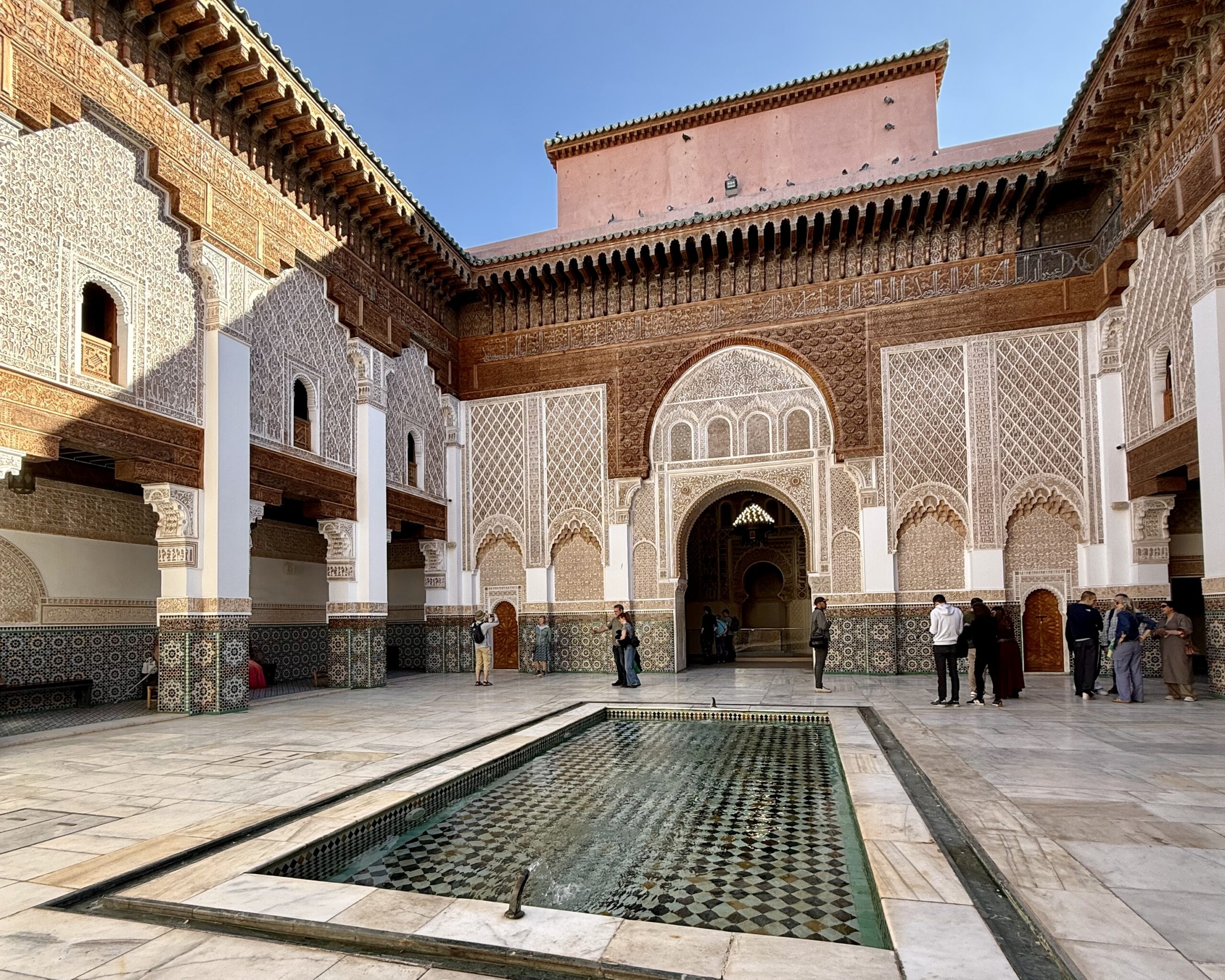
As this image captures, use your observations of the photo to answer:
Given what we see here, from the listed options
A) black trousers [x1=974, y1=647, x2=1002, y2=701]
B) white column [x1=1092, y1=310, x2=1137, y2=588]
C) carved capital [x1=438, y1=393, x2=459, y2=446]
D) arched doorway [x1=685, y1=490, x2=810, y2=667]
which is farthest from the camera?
arched doorway [x1=685, y1=490, x2=810, y2=667]

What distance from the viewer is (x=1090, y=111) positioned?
705 cm

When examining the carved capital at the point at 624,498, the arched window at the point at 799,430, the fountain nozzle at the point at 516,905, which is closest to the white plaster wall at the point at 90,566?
the carved capital at the point at 624,498

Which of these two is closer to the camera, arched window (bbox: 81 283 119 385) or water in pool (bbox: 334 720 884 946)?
water in pool (bbox: 334 720 884 946)

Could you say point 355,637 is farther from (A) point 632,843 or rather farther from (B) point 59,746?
(A) point 632,843

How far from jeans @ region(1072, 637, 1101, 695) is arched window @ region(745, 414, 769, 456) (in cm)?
377

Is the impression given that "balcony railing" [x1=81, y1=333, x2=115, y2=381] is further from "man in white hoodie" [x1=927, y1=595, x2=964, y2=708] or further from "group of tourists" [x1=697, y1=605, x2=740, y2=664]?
"group of tourists" [x1=697, y1=605, x2=740, y2=664]

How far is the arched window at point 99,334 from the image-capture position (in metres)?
5.32

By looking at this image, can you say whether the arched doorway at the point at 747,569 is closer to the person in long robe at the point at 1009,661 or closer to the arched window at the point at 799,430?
the arched window at the point at 799,430

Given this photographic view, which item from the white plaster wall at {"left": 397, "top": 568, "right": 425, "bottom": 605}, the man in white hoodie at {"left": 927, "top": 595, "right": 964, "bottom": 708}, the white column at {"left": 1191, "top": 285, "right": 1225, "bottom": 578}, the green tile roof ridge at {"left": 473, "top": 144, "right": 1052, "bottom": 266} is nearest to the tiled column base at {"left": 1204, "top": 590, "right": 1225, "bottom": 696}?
the white column at {"left": 1191, "top": 285, "right": 1225, "bottom": 578}

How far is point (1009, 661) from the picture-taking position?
20.5 ft

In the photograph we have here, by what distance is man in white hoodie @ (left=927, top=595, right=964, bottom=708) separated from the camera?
19.3 feet

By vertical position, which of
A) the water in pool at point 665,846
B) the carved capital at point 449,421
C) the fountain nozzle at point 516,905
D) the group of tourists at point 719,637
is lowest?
the group of tourists at point 719,637

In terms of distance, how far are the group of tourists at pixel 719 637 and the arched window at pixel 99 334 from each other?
26.8 feet

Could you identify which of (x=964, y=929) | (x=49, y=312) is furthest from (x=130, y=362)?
(x=964, y=929)
